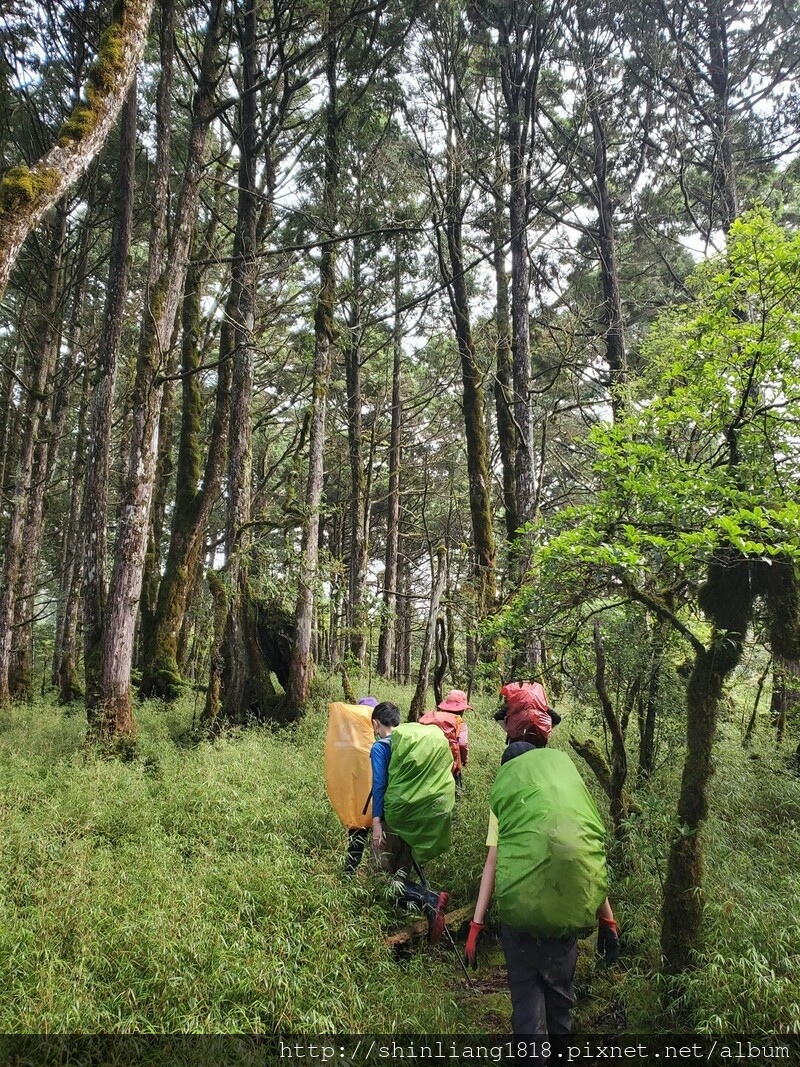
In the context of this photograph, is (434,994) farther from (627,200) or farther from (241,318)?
(627,200)

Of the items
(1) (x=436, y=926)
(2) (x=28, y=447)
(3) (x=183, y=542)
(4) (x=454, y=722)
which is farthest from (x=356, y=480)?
(1) (x=436, y=926)

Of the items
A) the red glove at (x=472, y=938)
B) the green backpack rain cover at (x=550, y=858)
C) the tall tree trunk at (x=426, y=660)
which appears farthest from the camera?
the tall tree trunk at (x=426, y=660)

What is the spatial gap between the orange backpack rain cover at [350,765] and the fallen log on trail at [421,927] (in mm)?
817

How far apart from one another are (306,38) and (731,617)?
1410 cm

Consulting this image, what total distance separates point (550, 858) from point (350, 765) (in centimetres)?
267

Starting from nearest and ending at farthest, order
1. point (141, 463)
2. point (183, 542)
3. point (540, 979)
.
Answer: point (540, 979) < point (141, 463) < point (183, 542)

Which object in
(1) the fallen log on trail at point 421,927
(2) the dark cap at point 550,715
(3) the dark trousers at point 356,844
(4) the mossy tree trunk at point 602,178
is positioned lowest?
(1) the fallen log on trail at point 421,927

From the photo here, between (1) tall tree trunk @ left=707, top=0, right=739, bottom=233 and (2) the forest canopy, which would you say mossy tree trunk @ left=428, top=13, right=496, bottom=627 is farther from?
(1) tall tree trunk @ left=707, top=0, right=739, bottom=233

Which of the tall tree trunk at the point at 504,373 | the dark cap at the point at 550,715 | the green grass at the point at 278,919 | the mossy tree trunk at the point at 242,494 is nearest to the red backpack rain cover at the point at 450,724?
the green grass at the point at 278,919

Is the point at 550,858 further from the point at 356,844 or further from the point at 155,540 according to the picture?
the point at 155,540

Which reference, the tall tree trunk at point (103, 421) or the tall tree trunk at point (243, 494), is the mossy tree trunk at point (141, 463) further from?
the tall tree trunk at point (243, 494)

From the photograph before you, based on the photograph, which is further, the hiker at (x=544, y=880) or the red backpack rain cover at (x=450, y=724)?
the red backpack rain cover at (x=450, y=724)

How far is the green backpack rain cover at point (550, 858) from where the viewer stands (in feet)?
9.29

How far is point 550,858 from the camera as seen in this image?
2.85 m
